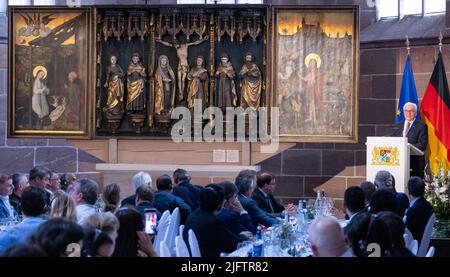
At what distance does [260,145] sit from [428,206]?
19.2 ft

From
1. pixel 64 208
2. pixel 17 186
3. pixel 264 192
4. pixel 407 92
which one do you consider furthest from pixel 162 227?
pixel 407 92

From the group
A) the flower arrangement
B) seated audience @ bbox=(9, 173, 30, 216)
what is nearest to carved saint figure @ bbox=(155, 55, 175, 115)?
seated audience @ bbox=(9, 173, 30, 216)

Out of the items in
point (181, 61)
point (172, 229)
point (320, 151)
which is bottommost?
point (172, 229)

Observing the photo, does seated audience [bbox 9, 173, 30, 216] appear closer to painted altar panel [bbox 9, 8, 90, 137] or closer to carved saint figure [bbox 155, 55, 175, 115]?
painted altar panel [bbox 9, 8, 90, 137]

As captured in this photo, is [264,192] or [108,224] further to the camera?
[264,192]

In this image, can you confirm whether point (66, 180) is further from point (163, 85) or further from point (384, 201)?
point (384, 201)

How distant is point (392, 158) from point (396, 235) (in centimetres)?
697

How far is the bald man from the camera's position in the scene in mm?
5172

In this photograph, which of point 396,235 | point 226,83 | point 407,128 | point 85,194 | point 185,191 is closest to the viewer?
point 396,235

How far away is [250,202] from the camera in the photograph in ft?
33.8

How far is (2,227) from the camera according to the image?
8.85 m

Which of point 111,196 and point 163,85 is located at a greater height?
point 163,85

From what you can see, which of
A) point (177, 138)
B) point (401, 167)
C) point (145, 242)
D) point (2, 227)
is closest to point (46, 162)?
point (177, 138)
